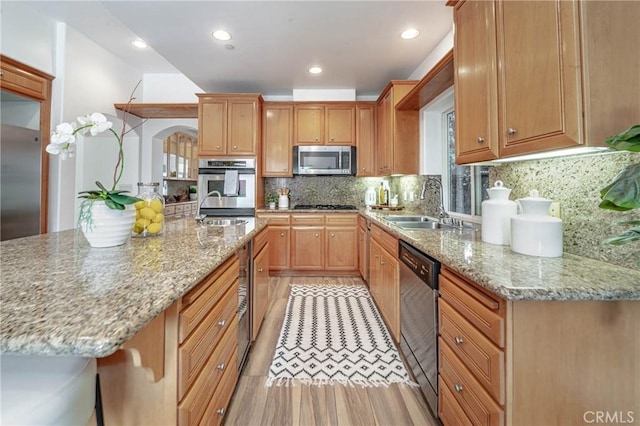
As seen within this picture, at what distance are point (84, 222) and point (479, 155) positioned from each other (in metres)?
1.99

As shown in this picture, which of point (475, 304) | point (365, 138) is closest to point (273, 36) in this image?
point (365, 138)

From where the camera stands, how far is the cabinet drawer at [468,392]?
886 mm

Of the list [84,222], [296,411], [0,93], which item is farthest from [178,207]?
[296,411]

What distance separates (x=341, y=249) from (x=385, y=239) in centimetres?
148

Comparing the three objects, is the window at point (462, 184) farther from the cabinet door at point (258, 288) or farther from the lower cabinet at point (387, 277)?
the cabinet door at point (258, 288)

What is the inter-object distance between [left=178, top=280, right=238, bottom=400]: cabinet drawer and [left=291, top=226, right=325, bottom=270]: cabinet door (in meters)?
2.32

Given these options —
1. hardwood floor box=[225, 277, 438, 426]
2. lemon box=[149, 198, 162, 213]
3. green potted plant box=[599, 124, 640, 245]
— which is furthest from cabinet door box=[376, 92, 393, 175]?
green potted plant box=[599, 124, 640, 245]

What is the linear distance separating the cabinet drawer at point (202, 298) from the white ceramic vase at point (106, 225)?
1.64 feet

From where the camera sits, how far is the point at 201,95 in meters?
3.74

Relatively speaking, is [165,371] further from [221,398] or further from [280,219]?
[280,219]

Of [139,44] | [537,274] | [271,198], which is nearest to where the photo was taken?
[537,274]

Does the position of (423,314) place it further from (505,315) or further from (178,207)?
(178,207)

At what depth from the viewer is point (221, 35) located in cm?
264

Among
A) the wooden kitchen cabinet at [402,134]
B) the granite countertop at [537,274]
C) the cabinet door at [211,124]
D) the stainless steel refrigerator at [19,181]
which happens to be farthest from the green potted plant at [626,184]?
the stainless steel refrigerator at [19,181]
